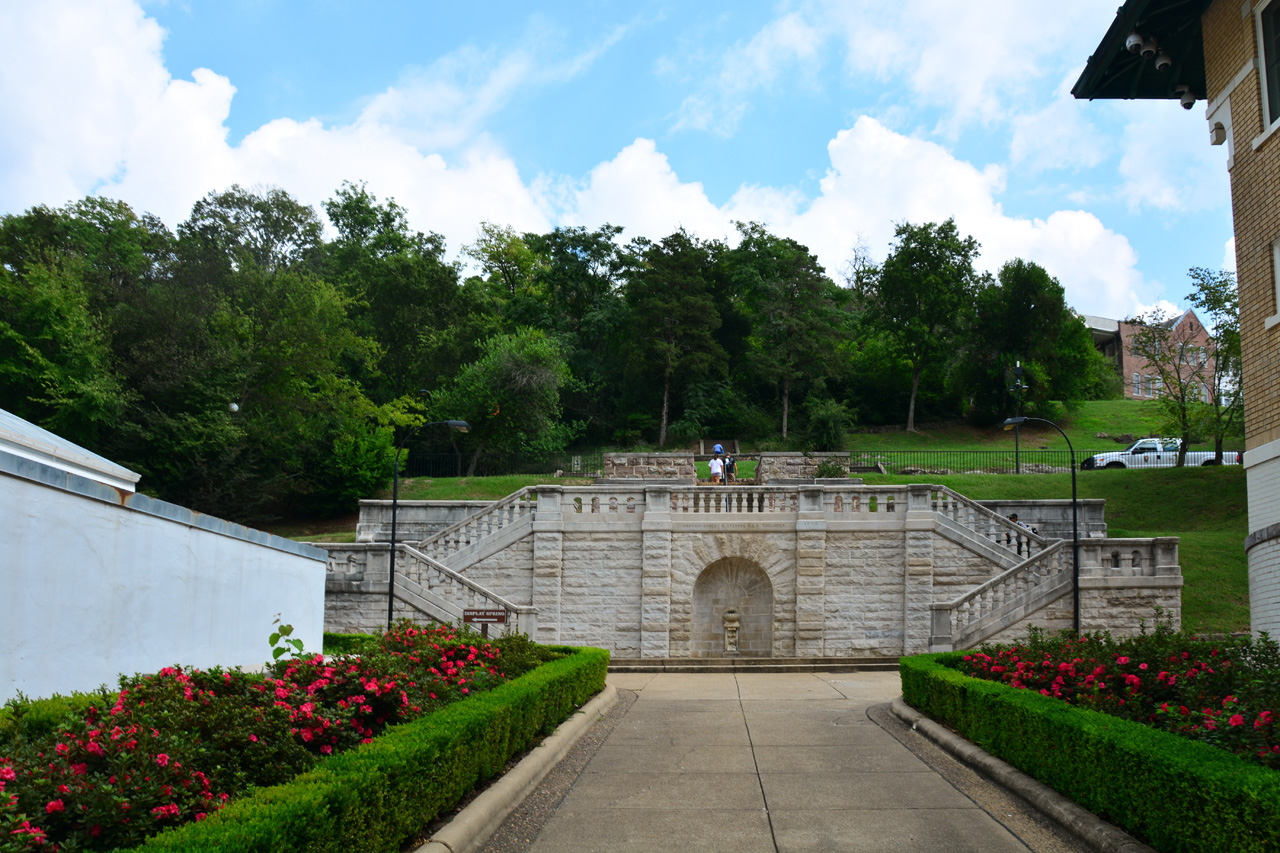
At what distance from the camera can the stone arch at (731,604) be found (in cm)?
2325

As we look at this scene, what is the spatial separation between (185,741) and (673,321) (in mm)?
48726

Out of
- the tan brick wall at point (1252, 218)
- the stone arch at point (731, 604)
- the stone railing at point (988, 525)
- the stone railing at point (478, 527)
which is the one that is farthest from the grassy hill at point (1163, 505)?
the stone arch at point (731, 604)

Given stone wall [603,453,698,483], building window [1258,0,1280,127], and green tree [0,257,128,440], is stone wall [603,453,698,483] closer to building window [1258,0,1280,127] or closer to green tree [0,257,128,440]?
green tree [0,257,128,440]

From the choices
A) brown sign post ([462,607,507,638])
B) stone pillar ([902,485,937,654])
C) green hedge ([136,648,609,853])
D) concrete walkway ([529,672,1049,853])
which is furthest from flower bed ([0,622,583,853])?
stone pillar ([902,485,937,654])

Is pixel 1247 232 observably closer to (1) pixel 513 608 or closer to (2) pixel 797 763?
(2) pixel 797 763

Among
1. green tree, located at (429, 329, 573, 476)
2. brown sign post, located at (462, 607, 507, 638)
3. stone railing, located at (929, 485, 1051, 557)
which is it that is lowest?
brown sign post, located at (462, 607, 507, 638)

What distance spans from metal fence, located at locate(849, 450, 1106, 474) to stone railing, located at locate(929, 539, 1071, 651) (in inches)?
753

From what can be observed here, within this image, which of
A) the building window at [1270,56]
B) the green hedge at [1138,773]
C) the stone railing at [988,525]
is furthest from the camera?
the stone railing at [988,525]

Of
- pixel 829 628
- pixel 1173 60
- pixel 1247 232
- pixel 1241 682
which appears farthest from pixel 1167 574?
pixel 1241 682

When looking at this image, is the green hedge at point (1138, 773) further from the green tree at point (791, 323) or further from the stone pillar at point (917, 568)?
the green tree at point (791, 323)

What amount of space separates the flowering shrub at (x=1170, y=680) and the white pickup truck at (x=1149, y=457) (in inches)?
1374

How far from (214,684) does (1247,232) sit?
614 inches

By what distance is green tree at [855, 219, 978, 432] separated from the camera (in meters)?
56.9

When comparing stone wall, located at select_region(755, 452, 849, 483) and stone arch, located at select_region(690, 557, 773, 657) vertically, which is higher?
stone wall, located at select_region(755, 452, 849, 483)
